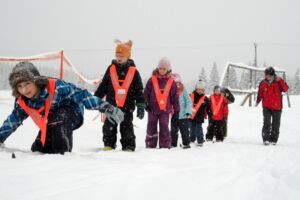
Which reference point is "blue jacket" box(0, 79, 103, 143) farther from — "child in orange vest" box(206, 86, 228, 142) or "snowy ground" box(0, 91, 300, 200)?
"child in orange vest" box(206, 86, 228, 142)

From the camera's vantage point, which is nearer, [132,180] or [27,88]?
[132,180]

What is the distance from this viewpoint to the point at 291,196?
2.18 metres

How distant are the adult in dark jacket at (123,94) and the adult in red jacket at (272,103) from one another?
3437 mm

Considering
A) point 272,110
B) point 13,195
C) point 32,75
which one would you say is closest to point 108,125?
point 32,75

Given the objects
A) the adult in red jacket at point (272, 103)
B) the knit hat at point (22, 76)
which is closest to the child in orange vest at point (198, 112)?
the adult in red jacket at point (272, 103)

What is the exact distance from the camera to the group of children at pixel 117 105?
343 centimetres

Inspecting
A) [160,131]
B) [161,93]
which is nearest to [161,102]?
[161,93]

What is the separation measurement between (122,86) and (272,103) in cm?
383

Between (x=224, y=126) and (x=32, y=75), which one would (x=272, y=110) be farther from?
(x=32, y=75)

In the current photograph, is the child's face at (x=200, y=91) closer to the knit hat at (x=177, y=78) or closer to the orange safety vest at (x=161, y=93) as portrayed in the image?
the knit hat at (x=177, y=78)

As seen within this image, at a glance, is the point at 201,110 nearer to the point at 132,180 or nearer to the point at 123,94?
the point at 123,94

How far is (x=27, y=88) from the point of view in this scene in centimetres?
326

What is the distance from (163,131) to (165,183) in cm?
352

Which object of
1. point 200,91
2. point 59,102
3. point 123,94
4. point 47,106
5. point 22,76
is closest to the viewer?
point 22,76
